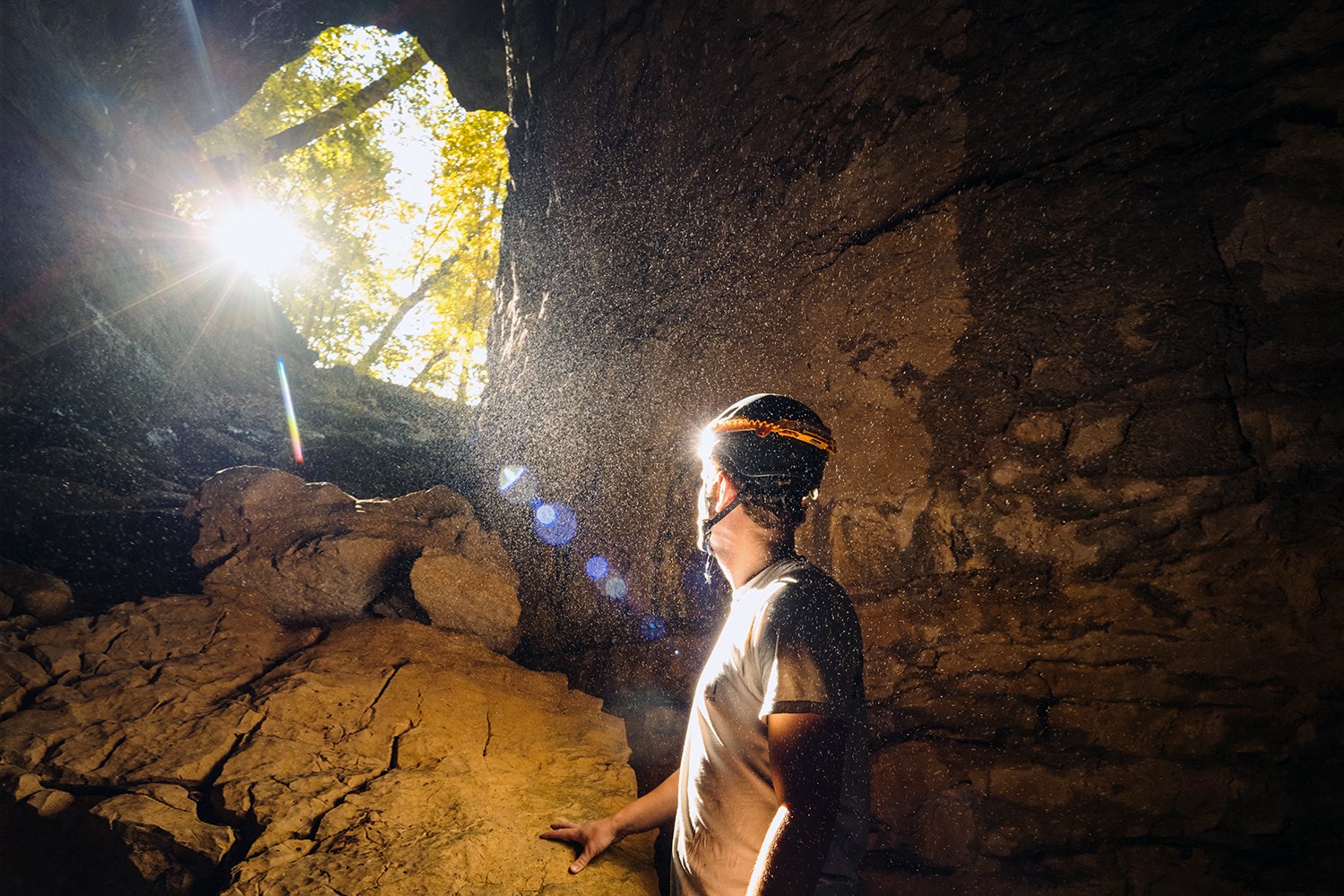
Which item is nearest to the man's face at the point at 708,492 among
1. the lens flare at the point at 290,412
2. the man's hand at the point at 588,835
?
the man's hand at the point at 588,835

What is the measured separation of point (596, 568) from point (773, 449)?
2209mm

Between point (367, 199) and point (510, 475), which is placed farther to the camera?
point (367, 199)

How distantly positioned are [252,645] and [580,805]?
84.7 inches

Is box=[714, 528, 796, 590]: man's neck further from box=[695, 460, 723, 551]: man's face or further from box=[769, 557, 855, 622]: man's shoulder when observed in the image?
box=[769, 557, 855, 622]: man's shoulder

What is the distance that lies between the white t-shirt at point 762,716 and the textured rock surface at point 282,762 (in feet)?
2.81

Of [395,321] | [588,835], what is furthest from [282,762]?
[395,321]

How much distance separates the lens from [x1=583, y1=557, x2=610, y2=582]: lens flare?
369cm

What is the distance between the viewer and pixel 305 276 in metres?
18.9

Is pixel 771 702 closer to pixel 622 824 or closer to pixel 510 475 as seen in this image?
pixel 622 824

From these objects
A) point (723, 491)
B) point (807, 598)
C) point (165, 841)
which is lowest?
point (165, 841)

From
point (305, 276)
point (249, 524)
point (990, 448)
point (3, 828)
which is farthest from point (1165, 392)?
point (305, 276)

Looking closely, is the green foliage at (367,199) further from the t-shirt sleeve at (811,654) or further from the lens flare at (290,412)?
the t-shirt sleeve at (811,654)

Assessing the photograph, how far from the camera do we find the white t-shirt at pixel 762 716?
146 centimetres

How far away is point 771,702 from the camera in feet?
4.70
